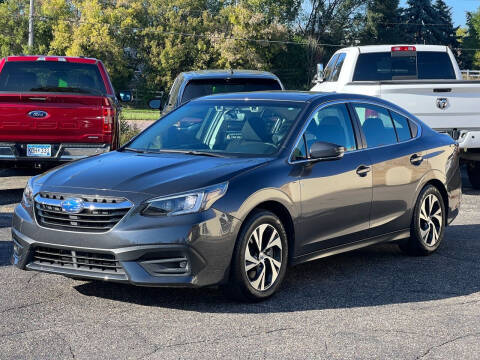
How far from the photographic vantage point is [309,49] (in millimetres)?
90438

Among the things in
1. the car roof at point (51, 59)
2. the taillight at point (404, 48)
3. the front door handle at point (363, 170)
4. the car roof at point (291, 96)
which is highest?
the car roof at point (51, 59)

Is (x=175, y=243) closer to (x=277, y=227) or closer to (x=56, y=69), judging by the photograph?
(x=277, y=227)

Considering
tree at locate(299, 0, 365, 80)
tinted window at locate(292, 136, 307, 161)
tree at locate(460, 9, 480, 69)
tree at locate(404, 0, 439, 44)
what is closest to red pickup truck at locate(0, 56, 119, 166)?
tinted window at locate(292, 136, 307, 161)

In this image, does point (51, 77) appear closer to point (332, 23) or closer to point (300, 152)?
point (300, 152)

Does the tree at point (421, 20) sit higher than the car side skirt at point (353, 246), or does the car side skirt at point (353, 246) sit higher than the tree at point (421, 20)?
the tree at point (421, 20)

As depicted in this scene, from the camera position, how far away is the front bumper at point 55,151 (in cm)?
1185

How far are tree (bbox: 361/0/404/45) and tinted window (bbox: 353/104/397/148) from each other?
288ft

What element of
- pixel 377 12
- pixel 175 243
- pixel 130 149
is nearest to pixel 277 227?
pixel 175 243

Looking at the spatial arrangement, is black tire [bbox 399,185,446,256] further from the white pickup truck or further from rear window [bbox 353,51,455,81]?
rear window [bbox 353,51,455,81]

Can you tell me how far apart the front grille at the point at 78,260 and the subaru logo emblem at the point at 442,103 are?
7728mm

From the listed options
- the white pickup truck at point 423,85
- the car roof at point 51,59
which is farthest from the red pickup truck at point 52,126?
the white pickup truck at point 423,85

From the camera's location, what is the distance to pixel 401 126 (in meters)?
8.36

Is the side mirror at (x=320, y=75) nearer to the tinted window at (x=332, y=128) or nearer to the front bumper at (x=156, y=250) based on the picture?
Answer: the tinted window at (x=332, y=128)

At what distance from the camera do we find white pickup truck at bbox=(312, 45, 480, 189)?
12617 mm
